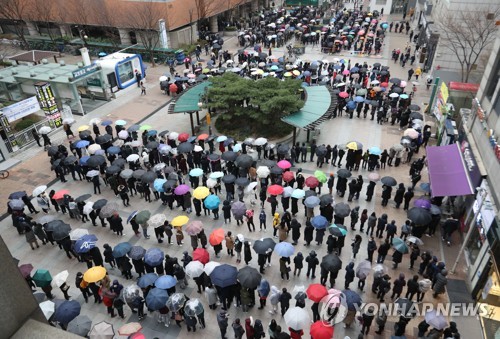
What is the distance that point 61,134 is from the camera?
23.2 metres

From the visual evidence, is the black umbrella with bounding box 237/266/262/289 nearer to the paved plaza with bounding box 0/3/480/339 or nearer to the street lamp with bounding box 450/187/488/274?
the paved plaza with bounding box 0/3/480/339

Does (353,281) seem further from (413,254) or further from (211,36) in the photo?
(211,36)

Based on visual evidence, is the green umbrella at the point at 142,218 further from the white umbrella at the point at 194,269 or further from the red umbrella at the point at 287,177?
the red umbrella at the point at 287,177

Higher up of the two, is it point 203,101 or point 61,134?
point 203,101

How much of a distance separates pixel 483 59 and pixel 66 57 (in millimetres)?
38458

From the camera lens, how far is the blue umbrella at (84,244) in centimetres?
1224

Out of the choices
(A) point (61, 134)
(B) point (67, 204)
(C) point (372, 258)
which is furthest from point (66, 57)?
(C) point (372, 258)

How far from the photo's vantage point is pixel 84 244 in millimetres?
12297

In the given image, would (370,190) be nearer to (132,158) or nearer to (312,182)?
(312,182)

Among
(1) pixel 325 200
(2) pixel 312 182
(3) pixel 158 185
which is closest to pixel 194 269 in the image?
(3) pixel 158 185

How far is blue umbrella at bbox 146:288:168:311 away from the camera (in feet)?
33.5

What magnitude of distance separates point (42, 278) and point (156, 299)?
4.19m

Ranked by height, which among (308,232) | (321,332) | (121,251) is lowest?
(308,232)

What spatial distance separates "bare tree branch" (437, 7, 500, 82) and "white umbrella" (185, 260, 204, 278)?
75.2 feet
